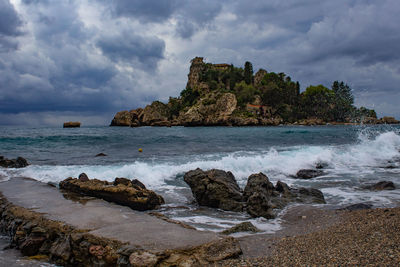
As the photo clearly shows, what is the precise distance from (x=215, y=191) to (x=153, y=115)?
311 ft

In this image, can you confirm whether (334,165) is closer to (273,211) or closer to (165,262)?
(273,211)

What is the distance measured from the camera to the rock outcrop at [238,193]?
705cm

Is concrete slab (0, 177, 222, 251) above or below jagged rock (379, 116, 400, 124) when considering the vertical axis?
below

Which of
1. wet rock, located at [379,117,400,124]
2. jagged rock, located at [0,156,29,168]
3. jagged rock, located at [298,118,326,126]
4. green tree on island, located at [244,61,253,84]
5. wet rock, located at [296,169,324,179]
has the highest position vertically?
green tree on island, located at [244,61,253,84]

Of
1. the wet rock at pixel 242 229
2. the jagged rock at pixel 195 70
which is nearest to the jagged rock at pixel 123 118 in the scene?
the jagged rock at pixel 195 70

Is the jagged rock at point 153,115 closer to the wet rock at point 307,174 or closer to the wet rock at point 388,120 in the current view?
the wet rock at point 307,174

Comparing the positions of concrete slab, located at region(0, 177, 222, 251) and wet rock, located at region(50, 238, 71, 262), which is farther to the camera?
wet rock, located at region(50, 238, 71, 262)

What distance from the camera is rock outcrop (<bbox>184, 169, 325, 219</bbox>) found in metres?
7.05

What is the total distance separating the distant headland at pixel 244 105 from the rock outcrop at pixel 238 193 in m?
83.7

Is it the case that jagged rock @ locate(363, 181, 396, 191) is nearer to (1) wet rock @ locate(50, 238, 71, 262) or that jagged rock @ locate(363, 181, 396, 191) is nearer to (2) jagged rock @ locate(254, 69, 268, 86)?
(1) wet rock @ locate(50, 238, 71, 262)

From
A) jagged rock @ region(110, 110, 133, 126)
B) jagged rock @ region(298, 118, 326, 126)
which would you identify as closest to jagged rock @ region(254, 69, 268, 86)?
jagged rock @ region(298, 118, 326, 126)

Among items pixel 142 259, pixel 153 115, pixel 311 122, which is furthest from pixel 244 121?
pixel 142 259

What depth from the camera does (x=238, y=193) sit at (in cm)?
751

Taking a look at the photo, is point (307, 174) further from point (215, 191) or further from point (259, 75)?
point (259, 75)
